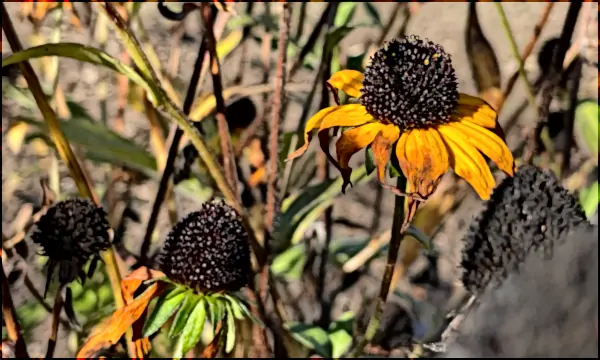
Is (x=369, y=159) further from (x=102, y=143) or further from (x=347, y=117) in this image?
(x=102, y=143)

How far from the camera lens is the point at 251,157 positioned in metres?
1.41

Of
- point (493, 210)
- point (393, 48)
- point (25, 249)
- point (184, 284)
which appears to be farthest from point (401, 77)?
point (25, 249)

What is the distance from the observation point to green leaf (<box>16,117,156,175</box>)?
1111 mm

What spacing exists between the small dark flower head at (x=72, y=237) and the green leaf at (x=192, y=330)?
0.13 m

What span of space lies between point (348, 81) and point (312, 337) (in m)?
0.32

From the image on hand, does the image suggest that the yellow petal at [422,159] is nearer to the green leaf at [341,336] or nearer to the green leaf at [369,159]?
the green leaf at [369,159]

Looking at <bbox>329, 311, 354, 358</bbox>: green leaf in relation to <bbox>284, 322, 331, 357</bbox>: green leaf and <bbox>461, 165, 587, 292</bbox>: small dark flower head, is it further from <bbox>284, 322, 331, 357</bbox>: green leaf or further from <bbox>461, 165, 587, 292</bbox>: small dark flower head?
<bbox>461, 165, 587, 292</bbox>: small dark flower head

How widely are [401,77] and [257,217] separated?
1.95 feet

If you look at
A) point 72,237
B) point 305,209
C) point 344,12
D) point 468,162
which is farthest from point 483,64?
point 72,237

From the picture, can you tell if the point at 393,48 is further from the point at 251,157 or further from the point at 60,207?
the point at 251,157

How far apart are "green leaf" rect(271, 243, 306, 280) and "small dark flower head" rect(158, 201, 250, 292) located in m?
0.31

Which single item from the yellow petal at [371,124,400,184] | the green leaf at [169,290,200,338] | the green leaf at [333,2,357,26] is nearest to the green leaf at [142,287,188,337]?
the green leaf at [169,290,200,338]

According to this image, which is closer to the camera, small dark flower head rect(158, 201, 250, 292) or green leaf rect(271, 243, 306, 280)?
small dark flower head rect(158, 201, 250, 292)

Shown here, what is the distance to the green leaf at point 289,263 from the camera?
3.83 ft
